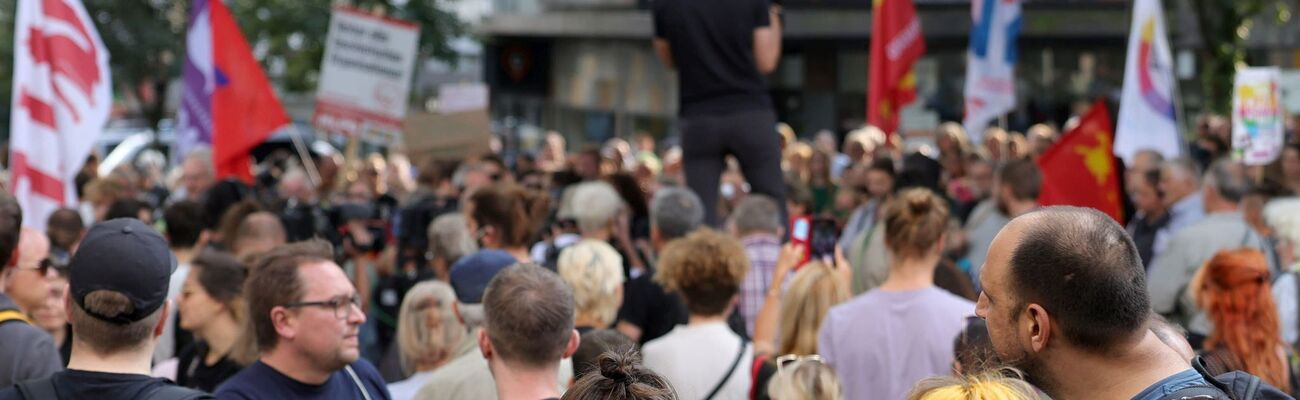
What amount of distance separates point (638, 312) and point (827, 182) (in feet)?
21.7

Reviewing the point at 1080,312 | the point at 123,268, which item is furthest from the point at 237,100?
the point at 1080,312

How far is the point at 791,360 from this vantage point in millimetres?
5926

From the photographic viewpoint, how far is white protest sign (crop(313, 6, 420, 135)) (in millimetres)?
14633

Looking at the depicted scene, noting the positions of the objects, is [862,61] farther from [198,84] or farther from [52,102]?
[52,102]

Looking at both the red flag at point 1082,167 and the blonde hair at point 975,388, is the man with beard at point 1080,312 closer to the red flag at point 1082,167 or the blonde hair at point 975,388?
the blonde hair at point 975,388

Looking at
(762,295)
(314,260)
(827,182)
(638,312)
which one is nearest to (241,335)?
(314,260)

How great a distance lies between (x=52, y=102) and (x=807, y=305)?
5.05 meters

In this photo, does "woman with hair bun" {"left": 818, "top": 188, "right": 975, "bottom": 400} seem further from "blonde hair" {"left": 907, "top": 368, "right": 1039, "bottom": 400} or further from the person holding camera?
"blonde hair" {"left": 907, "top": 368, "right": 1039, "bottom": 400}

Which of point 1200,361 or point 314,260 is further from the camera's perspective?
point 314,260

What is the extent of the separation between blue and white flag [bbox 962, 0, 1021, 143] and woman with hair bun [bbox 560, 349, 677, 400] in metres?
11.7

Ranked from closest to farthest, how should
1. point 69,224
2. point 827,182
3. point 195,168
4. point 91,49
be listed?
point 69,224 → point 91,49 → point 195,168 → point 827,182

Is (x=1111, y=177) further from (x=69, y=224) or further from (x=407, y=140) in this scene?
(x=407, y=140)

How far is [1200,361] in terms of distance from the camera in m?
3.08

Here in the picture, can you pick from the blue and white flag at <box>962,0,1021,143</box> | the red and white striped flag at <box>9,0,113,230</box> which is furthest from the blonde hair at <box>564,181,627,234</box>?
the blue and white flag at <box>962,0,1021,143</box>
